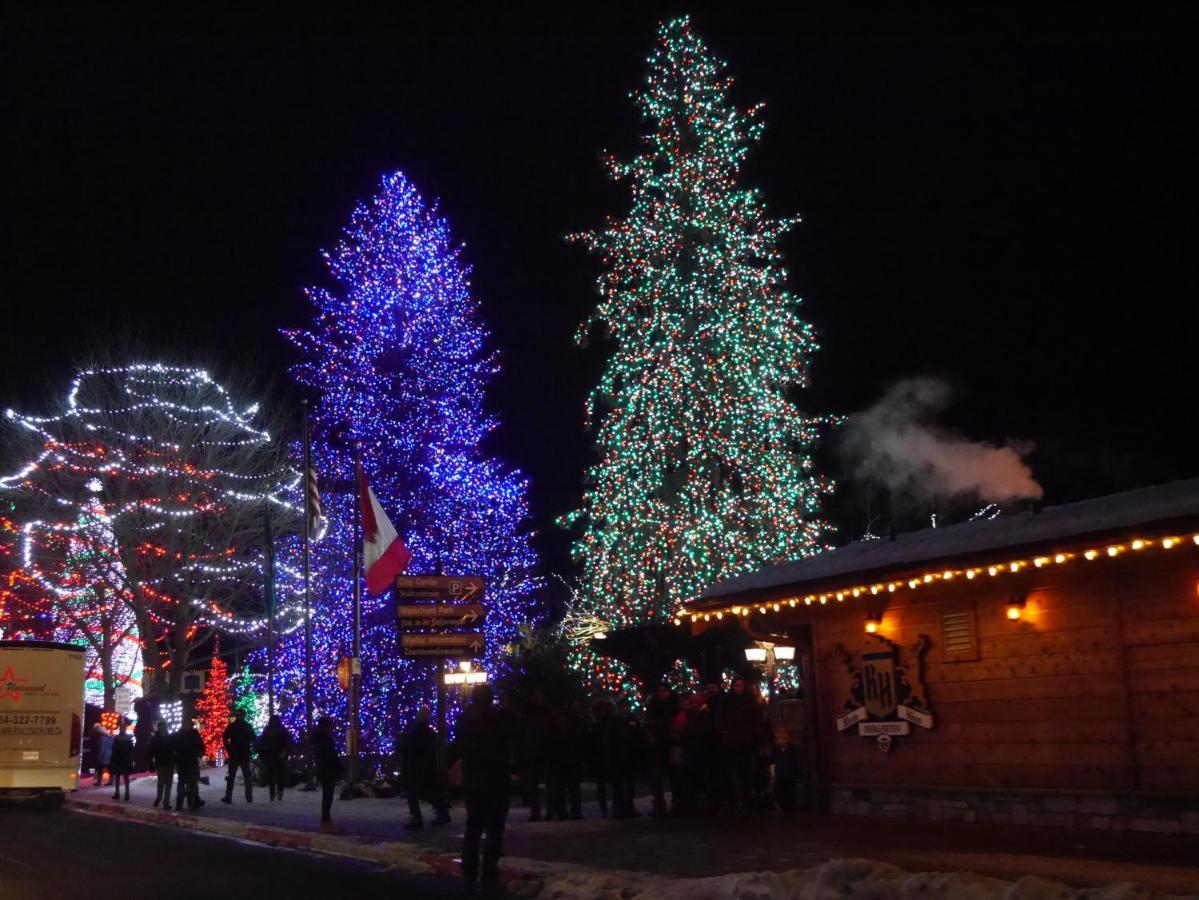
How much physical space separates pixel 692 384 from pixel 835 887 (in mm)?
21055

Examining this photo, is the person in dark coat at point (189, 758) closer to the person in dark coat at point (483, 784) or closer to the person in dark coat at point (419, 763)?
the person in dark coat at point (419, 763)

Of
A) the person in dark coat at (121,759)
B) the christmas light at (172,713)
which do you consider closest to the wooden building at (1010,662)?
the person in dark coat at (121,759)

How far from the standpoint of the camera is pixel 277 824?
19859mm

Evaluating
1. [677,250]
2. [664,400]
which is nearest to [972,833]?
[664,400]

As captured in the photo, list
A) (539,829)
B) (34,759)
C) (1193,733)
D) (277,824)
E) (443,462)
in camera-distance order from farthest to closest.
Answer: (443,462), (34,759), (277,824), (539,829), (1193,733)

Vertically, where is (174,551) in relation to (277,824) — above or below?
above

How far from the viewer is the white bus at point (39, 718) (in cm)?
2655

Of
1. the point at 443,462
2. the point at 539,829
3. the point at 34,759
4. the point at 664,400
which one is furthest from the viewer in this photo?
the point at 443,462

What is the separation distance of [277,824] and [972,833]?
11.3 metres

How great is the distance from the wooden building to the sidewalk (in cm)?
55

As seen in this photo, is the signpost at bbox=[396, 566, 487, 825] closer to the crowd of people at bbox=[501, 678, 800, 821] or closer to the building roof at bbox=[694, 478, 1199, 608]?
the crowd of people at bbox=[501, 678, 800, 821]

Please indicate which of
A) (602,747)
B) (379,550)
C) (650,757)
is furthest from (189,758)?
(650,757)

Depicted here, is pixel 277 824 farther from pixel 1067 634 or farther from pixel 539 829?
pixel 1067 634

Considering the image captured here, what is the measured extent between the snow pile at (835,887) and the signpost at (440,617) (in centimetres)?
849
